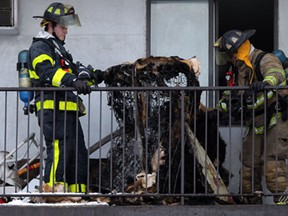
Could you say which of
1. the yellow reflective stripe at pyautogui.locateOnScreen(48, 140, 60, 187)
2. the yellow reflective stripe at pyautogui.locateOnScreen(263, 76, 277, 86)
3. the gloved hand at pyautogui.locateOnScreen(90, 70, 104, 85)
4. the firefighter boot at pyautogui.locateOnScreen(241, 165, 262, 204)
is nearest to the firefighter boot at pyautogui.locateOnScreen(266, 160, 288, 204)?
the firefighter boot at pyautogui.locateOnScreen(241, 165, 262, 204)

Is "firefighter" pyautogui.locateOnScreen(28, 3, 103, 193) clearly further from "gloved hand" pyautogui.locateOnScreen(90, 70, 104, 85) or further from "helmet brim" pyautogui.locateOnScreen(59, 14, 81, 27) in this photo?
"gloved hand" pyautogui.locateOnScreen(90, 70, 104, 85)

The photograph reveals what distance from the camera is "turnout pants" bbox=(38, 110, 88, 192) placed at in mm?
13938

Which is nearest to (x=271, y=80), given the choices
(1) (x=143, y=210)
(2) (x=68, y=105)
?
(1) (x=143, y=210)

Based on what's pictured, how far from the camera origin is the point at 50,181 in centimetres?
1391

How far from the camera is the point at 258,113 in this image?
1420 cm

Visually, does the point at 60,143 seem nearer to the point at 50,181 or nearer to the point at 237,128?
the point at 50,181

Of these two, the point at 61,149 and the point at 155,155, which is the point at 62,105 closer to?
the point at 61,149

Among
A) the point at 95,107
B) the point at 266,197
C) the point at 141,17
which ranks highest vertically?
the point at 141,17

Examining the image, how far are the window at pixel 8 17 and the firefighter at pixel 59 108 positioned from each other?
48.9 inches

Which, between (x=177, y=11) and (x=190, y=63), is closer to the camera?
(x=190, y=63)

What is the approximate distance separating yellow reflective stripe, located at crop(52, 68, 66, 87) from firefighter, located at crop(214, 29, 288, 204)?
170 cm

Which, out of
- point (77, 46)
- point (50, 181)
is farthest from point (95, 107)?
point (50, 181)

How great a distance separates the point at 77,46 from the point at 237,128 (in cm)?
203

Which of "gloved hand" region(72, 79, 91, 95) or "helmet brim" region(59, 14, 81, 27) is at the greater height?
"helmet brim" region(59, 14, 81, 27)
